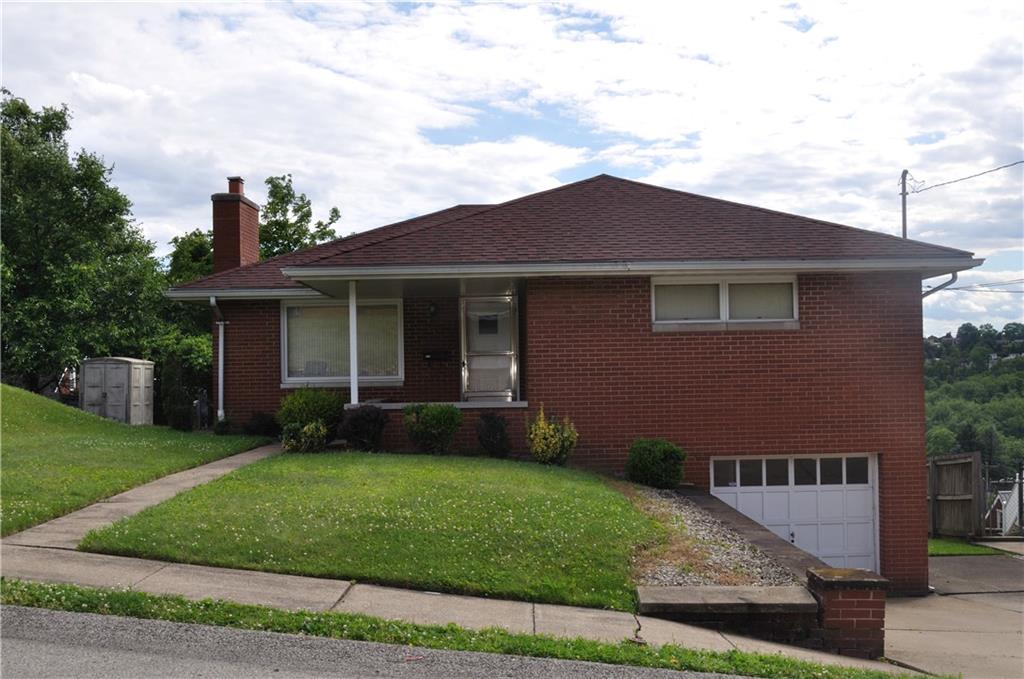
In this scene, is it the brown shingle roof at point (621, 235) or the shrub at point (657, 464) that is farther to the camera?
the brown shingle roof at point (621, 235)

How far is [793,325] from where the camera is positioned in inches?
577

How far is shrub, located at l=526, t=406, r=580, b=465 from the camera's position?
13.7 m

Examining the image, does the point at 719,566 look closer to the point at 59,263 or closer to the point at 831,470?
the point at 831,470

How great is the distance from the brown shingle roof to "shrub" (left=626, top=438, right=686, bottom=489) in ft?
9.07

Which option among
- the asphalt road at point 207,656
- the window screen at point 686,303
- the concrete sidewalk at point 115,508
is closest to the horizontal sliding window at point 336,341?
the concrete sidewalk at point 115,508

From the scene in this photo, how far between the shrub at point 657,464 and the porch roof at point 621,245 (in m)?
2.60

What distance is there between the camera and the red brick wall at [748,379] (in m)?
14.5

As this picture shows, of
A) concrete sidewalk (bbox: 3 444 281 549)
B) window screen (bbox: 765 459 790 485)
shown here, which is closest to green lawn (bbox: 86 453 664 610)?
concrete sidewalk (bbox: 3 444 281 549)

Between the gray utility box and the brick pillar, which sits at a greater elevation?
the gray utility box

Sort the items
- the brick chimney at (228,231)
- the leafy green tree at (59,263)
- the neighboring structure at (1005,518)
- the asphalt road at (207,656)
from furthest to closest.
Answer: the leafy green tree at (59,263) → the brick chimney at (228,231) → the neighboring structure at (1005,518) → the asphalt road at (207,656)

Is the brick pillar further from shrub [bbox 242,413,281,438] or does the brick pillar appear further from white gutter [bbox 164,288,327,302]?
shrub [bbox 242,413,281,438]

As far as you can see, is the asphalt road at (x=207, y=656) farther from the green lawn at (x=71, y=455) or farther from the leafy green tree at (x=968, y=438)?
the leafy green tree at (x=968, y=438)

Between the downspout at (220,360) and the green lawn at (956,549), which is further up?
the downspout at (220,360)

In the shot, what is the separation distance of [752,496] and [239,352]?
967 cm
